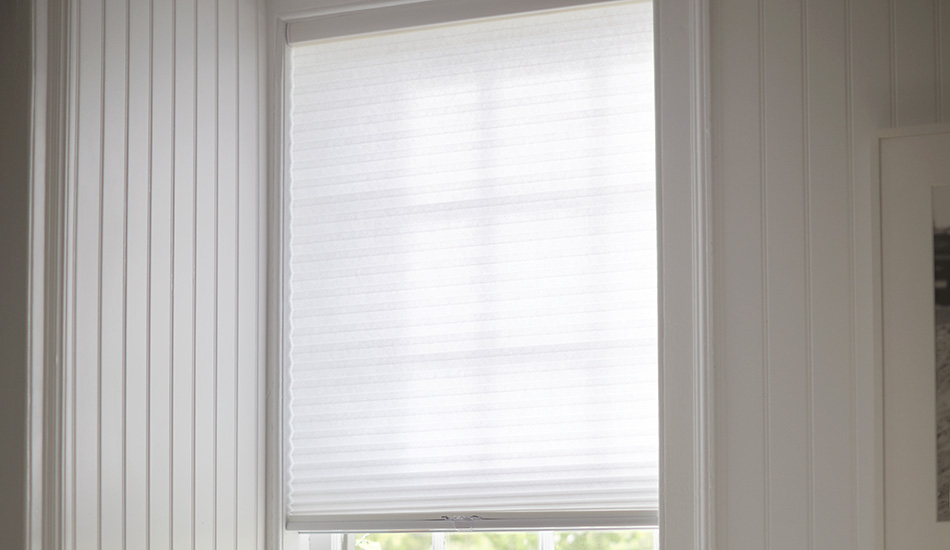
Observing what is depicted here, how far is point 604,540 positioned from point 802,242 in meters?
0.76

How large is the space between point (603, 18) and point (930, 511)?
46.0 inches

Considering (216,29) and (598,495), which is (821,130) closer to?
(598,495)

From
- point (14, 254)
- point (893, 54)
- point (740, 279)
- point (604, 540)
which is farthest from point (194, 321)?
point (893, 54)

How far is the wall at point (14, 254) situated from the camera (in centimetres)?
146

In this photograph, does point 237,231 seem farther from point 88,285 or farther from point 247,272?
point 88,285

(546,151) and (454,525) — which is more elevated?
(546,151)

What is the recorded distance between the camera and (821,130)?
185 cm

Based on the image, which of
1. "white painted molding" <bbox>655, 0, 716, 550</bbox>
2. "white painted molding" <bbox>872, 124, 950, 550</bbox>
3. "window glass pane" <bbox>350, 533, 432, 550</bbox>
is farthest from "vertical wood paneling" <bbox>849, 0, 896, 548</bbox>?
"window glass pane" <bbox>350, 533, 432, 550</bbox>

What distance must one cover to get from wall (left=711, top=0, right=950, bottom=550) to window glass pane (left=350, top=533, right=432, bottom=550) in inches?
27.2

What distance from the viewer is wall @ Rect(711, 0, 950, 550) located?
1.79 m

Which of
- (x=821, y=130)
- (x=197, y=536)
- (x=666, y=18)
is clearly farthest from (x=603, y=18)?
(x=197, y=536)

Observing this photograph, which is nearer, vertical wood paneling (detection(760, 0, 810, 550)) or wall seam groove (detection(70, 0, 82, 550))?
wall seam groove (detection(70, 0, 82, 550))

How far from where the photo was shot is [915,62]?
179 cm

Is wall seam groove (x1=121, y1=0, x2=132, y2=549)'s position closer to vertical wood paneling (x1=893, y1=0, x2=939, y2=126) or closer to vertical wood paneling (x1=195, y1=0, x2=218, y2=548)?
vertical wood paneling (x1=195, y1=0, x2=218, y2=548)
